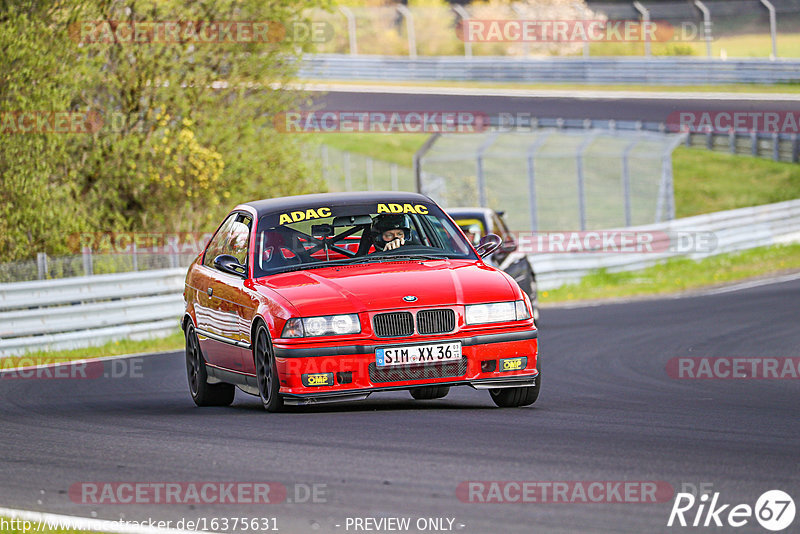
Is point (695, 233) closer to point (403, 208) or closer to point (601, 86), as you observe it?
point (403, 208)

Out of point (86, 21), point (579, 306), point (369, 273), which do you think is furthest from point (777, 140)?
point (369, 273)

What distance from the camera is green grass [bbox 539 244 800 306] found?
82.9 feet

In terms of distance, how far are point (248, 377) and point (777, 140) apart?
34.1 metres

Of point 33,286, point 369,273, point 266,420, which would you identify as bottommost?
point 33,286

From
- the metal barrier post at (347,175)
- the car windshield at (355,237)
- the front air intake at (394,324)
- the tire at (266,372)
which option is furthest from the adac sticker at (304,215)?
the metal barrier post at (347,175)

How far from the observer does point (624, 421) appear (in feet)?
30.0

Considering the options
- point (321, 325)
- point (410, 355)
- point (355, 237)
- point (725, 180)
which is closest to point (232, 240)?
point (355, 237)

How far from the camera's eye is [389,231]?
418 inches

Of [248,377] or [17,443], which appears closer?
[17,443]

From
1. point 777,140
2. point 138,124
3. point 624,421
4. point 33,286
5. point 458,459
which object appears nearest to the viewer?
point 458,459

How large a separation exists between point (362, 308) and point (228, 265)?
165 centimetres

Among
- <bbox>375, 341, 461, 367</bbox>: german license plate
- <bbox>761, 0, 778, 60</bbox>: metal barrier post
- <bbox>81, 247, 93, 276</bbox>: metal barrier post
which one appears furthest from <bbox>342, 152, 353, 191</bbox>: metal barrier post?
<bbox>375, 341, 461, 367</bbox>: german license plate

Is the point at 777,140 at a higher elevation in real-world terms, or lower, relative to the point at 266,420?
lower

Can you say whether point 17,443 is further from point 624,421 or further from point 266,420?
point 624,421
